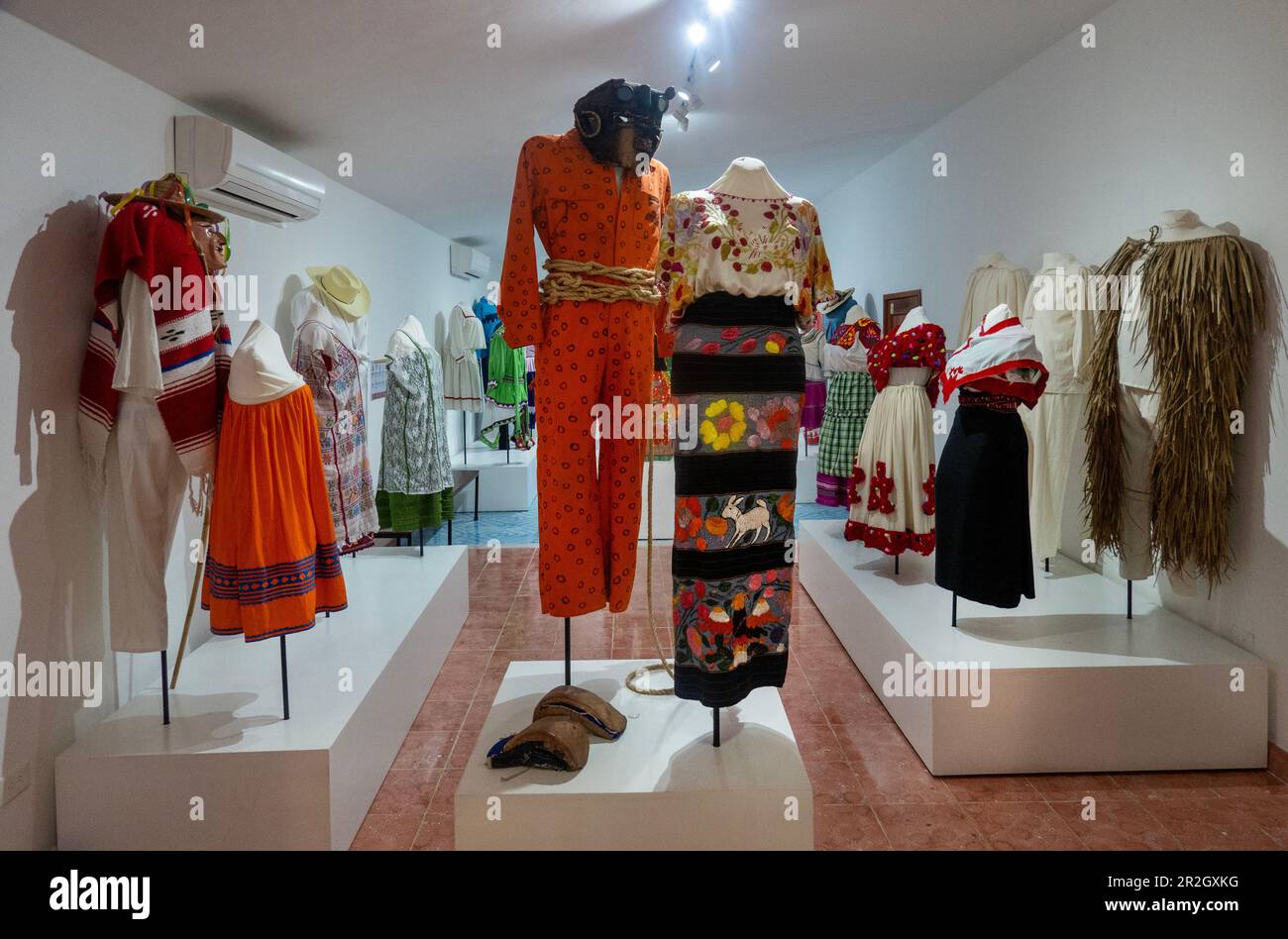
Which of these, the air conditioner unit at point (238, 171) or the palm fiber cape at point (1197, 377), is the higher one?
the air conditioner unit at point (238, 171)

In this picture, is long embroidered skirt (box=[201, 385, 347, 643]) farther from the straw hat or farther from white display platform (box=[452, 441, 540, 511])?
white display platform (box=[452, 441, 540, 511])

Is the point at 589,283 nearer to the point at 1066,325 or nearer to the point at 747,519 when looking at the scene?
the point at 747,519

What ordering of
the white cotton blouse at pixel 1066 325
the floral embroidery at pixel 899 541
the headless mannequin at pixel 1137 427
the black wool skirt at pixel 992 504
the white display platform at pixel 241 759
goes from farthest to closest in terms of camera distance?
the floral embroidery at pixel 899 541 → the white cotton blouse at pixel 1066 325 → the headless mannequin at pixel 1137 427 → the black wool skirt at pixel 992 504 → the white display platform at pixel 241 759

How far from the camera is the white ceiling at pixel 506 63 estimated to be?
2.86m

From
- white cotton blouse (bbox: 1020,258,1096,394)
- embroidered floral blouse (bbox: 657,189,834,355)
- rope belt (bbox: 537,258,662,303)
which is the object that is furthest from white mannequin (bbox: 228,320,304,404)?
white cotton blouse (bbox: 1020,258,1096,394)

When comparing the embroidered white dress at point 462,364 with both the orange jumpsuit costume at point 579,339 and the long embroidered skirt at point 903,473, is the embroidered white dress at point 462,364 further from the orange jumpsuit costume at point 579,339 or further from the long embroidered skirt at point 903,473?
the orange jumpsuit costume at point 579,339

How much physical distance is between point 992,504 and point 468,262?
6.66m

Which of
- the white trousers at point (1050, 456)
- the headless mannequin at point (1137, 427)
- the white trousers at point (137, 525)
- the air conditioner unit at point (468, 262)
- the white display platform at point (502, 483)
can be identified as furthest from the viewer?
the air conditioner unit at point (468, 262)

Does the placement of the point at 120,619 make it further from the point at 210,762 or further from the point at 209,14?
the point at 209,14

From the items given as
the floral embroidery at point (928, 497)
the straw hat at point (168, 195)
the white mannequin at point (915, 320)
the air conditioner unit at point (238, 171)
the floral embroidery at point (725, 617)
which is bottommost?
the floral embroidery at point (725, 617)

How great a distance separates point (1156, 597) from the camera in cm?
358

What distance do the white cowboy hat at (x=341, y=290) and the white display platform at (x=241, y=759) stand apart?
72.2 inches

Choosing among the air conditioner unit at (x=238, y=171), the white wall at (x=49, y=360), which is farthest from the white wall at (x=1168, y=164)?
the white wall at (x=49, y=360)

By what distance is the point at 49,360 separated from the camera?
2.50m
